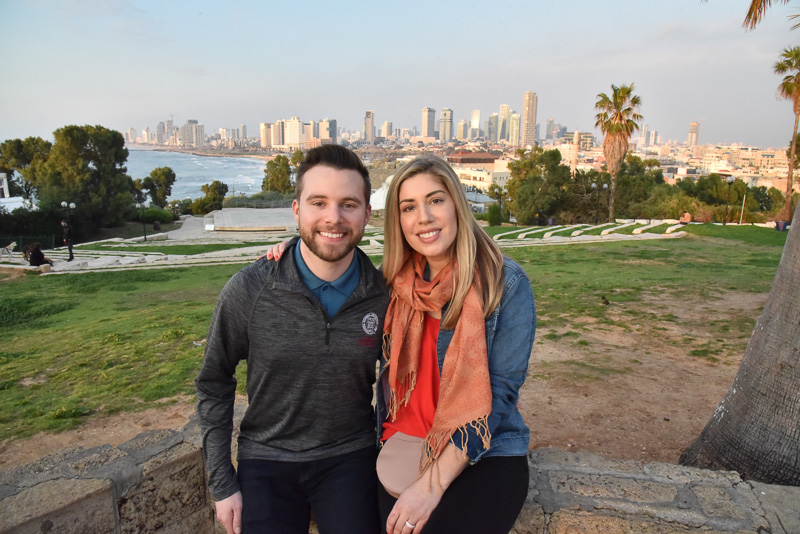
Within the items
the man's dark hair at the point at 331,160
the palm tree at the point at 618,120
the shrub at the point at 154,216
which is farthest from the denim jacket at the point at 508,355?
the shrub at the point at 154,216

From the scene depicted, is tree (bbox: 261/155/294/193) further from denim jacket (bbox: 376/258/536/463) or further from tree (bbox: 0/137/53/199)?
denim jacket (bbox: 376/258/536/463)

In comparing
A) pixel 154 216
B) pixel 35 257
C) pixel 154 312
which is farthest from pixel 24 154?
pixel 154 312

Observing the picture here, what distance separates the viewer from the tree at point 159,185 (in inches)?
2219

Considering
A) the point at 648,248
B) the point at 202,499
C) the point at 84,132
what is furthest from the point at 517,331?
the point at 84,132

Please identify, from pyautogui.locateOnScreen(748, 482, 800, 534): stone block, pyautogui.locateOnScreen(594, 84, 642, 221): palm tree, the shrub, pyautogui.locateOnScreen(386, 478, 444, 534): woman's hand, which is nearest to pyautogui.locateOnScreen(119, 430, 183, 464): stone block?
pyautogui.locateOnScreen(386, 478, 444, 534): woman's hand

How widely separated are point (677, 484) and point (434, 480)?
1118mm

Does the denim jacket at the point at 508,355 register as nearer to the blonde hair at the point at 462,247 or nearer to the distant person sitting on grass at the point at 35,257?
the blonde hair at the point at 462,247

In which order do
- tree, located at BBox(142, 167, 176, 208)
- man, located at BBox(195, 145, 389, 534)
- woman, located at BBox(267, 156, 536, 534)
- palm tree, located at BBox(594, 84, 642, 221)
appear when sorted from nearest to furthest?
woman, located at BBox(267, 156, 536, 534), man, located at BBox(195, 145, 389, 534), palm tree, located at BBox(594, 84, 642, 221), tree, located at BBox(142, 167, 176, 208)

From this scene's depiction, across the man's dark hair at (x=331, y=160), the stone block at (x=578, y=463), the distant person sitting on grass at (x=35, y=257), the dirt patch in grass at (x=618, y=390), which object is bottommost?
the distant person sitting on grass at (x=35, y=257)

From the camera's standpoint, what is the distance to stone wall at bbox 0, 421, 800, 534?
1.88 metres

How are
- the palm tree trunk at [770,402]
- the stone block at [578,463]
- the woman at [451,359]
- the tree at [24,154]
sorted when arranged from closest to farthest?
1. the woman at [451,359]
2. the stone block at [578,463]
3. the palm tree trunk at [770,402]
4. the tree at [24,154]

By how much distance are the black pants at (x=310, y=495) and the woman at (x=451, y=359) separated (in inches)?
4.0

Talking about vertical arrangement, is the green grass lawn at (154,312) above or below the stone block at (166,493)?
below

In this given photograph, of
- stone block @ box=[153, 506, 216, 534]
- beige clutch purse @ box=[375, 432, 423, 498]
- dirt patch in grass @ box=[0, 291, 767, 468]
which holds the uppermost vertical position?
beige clutch purse @ box=[375, 432, 423, 498]
